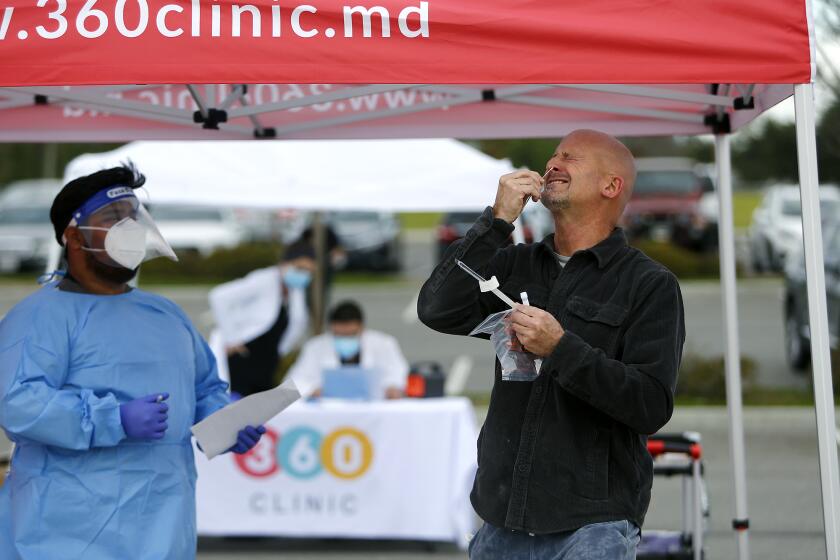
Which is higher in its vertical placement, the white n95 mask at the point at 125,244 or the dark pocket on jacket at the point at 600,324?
the white n95 mask at the point at 125,244

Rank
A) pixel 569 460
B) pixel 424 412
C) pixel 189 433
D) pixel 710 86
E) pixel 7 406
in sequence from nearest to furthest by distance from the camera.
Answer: pixel 569 460, pixel 7 406, pixel 189 433, pixel 710 86, pixel 424 412

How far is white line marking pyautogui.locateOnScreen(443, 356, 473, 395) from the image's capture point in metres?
13.0

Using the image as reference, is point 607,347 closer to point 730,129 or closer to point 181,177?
point 730,129

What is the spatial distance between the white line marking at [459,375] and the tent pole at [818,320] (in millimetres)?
8973

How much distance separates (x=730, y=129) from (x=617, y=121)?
502mm

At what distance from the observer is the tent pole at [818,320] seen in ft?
11.5

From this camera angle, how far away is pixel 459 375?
14016 millimetres

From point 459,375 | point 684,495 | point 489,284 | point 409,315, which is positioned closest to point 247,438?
point 489,284

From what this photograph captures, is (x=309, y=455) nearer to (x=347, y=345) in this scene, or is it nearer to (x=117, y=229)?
(x=347, y=345)

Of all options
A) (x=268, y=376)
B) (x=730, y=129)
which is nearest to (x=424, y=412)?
(x=268, y=376)

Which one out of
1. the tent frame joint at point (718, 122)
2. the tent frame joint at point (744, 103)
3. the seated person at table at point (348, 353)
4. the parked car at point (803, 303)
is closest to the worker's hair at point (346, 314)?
the seated person at table at point (348, 353)

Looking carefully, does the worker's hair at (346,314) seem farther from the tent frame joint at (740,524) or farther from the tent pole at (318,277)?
the tent pole at (318,277)

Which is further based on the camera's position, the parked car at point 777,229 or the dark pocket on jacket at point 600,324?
the parked car at point 777,229

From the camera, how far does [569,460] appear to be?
3.21 m
